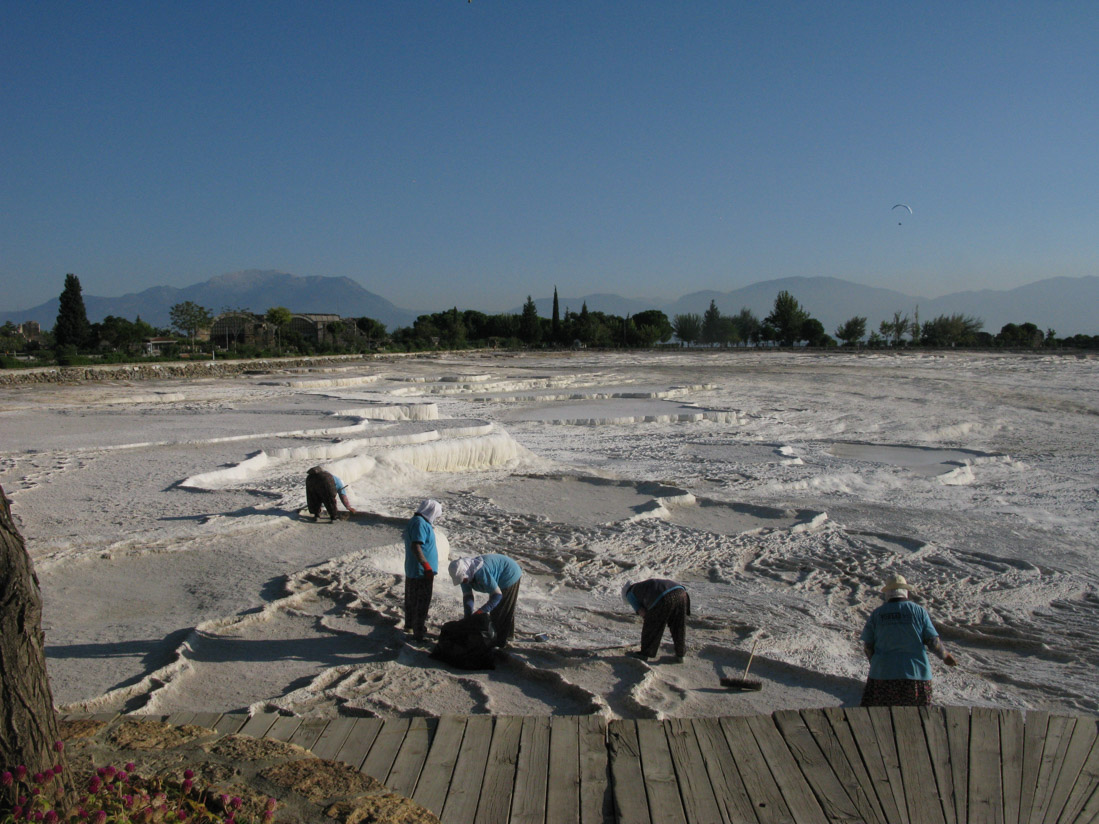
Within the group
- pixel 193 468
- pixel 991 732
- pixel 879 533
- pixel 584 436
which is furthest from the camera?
pixel 584 436

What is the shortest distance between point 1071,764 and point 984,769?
1.01 feet

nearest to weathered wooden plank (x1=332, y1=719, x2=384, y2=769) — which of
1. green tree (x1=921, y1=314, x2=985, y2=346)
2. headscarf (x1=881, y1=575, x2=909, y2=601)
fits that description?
headscarf (x1=881, y1=575, x2=909, y2=601)

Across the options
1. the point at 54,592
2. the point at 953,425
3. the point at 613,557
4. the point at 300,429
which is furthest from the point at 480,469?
the point at 953,425

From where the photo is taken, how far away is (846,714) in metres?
3.20

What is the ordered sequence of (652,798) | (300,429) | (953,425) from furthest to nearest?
1. (953,425)
2. (300,429)
3. (652,798)

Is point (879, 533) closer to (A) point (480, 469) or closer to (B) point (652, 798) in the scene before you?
(A) point (480, 469)

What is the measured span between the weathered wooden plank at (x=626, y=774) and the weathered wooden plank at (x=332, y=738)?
1.05 m

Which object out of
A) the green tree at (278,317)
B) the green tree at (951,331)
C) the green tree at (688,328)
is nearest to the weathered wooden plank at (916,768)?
the green tree at (278,317)

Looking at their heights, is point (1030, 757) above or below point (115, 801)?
below

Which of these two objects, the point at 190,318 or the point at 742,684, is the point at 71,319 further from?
the point at 742,684

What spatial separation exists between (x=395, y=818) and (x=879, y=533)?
803 cm

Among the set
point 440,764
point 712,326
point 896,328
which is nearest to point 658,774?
point 440,764

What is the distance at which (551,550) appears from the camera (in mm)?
8281

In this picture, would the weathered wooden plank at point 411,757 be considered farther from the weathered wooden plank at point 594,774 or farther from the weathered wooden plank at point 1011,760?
the weathered wooden plank at point 1011,760
